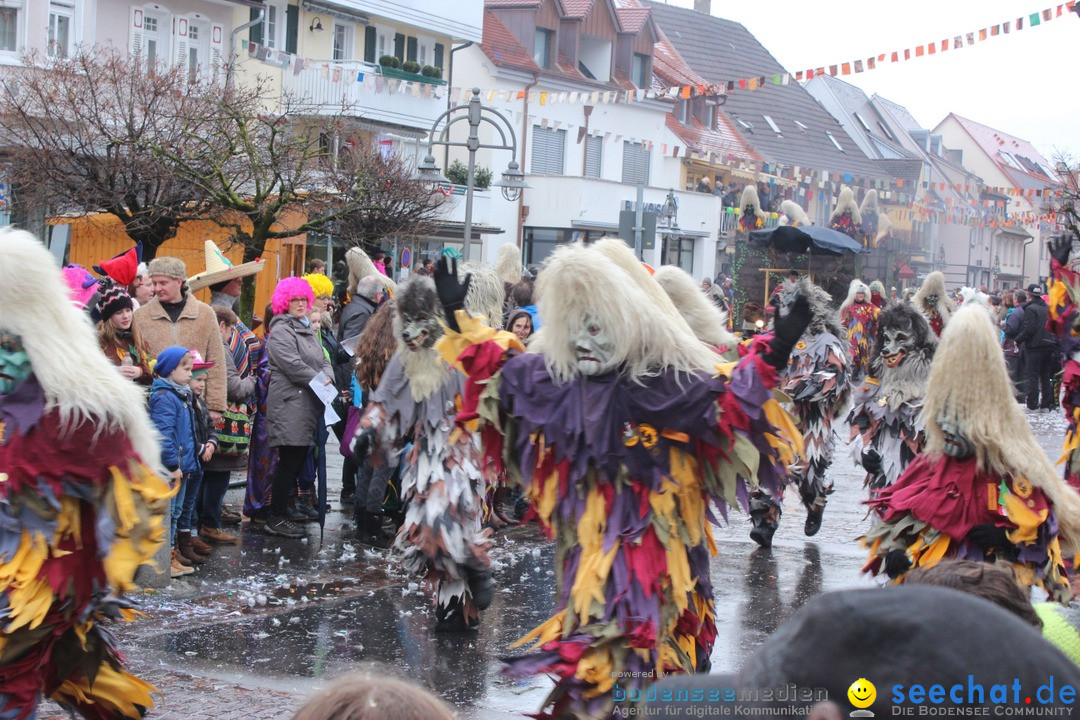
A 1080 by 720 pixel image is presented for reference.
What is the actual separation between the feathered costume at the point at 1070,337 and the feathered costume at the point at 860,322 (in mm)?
5804

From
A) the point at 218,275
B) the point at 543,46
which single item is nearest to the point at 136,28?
the point at 543,46

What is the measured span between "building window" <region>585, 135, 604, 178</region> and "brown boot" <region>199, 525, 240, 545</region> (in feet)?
99.3

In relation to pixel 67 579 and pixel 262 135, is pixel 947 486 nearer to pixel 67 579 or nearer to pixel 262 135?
pixel 67 579

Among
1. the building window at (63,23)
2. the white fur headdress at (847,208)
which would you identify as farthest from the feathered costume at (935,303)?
the building window at (63,23)

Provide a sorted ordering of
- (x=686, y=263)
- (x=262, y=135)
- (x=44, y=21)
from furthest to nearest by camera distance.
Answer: (x=686, y=263) < (x=44, y=21) < (x=262, y=135)

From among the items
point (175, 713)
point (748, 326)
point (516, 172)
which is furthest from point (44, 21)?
point (175, 713)

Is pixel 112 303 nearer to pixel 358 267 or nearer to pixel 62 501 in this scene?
pixel 62 501

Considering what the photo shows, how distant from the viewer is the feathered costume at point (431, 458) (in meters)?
6.93

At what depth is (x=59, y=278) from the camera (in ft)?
15.1

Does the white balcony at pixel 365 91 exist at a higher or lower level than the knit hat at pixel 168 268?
higher

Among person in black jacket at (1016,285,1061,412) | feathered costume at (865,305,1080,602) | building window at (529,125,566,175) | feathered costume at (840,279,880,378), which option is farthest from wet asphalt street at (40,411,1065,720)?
building window at (529,125,566,175)

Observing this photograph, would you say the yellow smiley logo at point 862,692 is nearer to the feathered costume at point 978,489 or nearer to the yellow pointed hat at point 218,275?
the feathered costume at point 978,489

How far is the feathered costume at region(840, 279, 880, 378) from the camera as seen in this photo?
46.6 ft

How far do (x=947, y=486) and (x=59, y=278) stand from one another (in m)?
3.59
